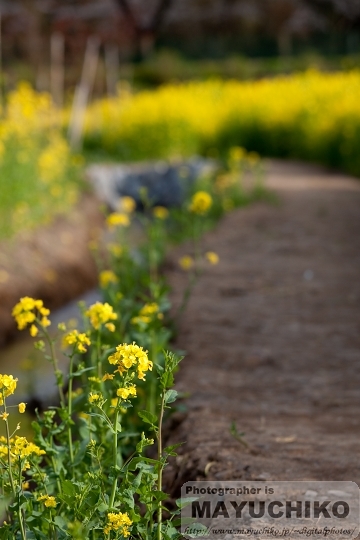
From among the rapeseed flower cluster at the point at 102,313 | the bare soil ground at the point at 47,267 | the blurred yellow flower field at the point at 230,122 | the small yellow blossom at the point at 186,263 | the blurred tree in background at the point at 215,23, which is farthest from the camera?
the blurred tree in background at the point at 215,23

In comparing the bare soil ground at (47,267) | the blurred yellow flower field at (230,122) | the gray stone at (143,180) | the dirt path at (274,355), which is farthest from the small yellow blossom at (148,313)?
the blurred yellow flower field at (230,122)

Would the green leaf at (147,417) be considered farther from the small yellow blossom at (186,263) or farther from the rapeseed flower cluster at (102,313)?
the small yellow blossom at (186,263)

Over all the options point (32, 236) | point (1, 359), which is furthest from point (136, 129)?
point (1, 359)

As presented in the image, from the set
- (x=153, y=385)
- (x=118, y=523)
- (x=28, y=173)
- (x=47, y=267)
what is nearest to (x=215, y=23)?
(x=28, y=173)

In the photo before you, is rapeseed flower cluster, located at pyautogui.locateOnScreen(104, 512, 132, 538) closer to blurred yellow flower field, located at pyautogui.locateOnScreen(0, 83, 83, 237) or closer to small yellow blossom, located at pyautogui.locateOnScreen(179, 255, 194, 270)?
small yellow blossom, located at pyautogui.locateOnScreen(179, 255, 194, 270)

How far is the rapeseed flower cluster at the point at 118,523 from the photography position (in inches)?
62.1

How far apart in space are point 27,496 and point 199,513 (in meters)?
0.45

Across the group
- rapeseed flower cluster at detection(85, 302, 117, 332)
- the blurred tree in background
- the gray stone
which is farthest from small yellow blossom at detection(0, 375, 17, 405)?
the blurred tree in background

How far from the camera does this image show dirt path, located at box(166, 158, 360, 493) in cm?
232

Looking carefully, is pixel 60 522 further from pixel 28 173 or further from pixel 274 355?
pixel 28 173

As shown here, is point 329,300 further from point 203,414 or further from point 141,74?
point 141,74

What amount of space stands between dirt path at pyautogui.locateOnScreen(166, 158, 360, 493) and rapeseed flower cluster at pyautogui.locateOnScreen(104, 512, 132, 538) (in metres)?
0.58

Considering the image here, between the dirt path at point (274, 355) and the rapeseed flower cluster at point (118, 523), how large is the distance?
577mm

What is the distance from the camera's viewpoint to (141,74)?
23734 millimetres
